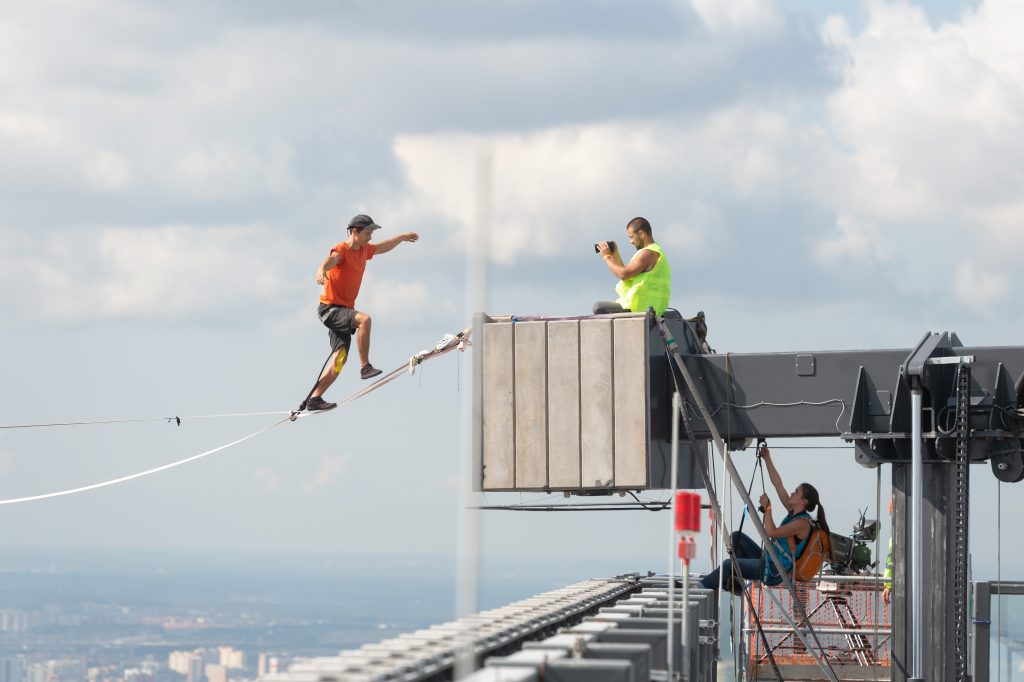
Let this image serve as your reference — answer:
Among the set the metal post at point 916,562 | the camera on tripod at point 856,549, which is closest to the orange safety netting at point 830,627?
the camera on tripod at point 856,549

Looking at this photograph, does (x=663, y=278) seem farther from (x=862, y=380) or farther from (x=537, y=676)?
(x=537, y=676)

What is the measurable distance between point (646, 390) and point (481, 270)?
38.0 feet

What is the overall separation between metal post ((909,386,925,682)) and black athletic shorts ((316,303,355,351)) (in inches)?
293

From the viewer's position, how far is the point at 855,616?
2830cm

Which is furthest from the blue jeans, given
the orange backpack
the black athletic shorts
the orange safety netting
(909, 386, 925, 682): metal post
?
the black athletic shorts

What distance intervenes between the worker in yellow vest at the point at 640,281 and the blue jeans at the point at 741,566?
2.97m

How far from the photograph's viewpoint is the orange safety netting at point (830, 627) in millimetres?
27094

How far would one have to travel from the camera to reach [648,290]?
2306 cm

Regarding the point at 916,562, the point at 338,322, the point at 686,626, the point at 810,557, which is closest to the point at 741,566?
the point at 810,557

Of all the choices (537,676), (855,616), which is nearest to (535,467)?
(855,616)

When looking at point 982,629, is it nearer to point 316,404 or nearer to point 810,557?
point 810,557

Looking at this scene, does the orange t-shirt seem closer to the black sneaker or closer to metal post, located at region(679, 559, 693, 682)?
the black sneaker

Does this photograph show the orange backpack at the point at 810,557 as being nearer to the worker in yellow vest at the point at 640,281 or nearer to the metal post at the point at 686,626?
the worker in yellow vest at the point at 640,281

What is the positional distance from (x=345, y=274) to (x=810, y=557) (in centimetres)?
704
